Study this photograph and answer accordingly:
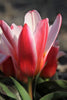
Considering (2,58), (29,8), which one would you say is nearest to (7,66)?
(2,58)

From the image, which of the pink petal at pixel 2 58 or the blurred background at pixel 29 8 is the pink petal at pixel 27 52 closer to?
the pink petal at pixel 2 58

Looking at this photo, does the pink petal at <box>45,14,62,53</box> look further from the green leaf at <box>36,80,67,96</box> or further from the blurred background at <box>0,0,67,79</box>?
the blurred background at <box>0,0,67,79</box>

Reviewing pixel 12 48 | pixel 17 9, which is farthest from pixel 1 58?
pixel 17 9

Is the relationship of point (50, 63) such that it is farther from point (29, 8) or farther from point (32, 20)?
point (29, 8)

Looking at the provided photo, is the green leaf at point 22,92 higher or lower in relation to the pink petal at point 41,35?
lower

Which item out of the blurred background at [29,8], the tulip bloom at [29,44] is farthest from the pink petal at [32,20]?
the blurred background at [29,8]

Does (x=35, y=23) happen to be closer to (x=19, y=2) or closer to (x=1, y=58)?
(x=1, y=58)

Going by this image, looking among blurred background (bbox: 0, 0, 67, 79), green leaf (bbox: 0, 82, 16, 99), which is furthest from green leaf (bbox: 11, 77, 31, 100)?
blurred background (bbox: 0, 0, 67, 79)

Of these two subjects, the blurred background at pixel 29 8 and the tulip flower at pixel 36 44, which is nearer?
the tulip flower at pixel 36 44
